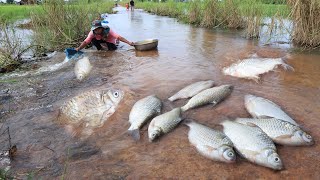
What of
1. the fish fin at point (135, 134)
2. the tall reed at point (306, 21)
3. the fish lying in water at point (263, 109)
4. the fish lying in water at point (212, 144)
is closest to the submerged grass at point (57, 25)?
the fish fin at point (135, 134)

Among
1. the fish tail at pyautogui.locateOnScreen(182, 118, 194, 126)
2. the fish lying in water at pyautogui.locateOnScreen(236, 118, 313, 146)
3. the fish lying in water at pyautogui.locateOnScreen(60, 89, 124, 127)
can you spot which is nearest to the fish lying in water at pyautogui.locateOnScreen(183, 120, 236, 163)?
the fish tail at pyautogui.locateOnScreen(182, 118, 194, 126)

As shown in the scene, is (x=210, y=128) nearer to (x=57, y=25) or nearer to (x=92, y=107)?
(x=92, y=107)

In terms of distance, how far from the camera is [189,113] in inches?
164

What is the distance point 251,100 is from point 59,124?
8.80 feet

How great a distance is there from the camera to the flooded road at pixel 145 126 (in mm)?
3027

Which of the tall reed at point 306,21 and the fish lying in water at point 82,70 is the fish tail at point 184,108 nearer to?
the fish lying in water at point 82,70

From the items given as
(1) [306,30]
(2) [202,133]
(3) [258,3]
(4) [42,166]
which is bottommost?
(4) [42,166]

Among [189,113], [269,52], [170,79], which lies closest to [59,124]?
[189,113]

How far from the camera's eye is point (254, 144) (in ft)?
10.1

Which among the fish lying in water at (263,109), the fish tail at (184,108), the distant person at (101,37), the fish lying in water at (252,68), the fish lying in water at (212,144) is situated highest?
the distant person at (101,37)

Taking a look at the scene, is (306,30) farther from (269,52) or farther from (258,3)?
(258,3)

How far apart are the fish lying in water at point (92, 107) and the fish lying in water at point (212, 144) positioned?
4.51ft

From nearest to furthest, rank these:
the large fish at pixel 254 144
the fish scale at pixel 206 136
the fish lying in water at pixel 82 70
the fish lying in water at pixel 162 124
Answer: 1. the large fish at pixel 254 144
2. the fish scale at pixel 206 136
3. the fish lying in water at pixel 162 124
4. the fish lying in water at pixel 82 70

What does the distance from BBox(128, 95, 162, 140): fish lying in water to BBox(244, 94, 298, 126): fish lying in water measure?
1245mm
